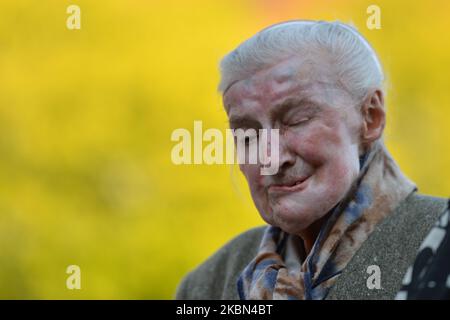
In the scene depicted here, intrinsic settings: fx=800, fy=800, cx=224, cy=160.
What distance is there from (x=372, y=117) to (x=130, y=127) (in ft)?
12.9

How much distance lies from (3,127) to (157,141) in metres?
1.32

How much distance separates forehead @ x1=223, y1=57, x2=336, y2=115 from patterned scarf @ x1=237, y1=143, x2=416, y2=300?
0.79 feet

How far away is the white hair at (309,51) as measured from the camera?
6.71 ft

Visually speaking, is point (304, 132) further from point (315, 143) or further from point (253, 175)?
point (253, 175)

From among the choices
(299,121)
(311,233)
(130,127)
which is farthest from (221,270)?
(130,127)

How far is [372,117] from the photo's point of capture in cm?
211

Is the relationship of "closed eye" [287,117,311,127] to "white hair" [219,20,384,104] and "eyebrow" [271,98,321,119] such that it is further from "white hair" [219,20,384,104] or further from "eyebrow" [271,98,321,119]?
"white hair" [219,20,384,104]

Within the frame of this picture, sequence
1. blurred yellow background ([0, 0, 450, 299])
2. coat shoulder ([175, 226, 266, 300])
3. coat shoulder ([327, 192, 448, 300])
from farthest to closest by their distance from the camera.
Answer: blurred yellow background ([0, 0, 450, 299])
coat shoulder ([175, 226, 266, 300])
coat shoulder ([327, 192, 448, 300])

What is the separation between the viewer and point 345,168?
2.00 m

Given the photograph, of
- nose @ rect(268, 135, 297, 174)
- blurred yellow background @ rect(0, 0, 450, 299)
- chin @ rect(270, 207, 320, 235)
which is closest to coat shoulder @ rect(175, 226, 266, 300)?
chin @ rect(270, 207, 320, 235)

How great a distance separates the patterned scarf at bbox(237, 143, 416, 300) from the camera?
1.99 m

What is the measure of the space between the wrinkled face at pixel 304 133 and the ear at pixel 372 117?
0.13 feet

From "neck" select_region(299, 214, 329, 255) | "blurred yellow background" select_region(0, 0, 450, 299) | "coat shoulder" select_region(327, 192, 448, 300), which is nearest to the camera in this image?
"coat shoulder" select_region(327, 192, 448, 300)
